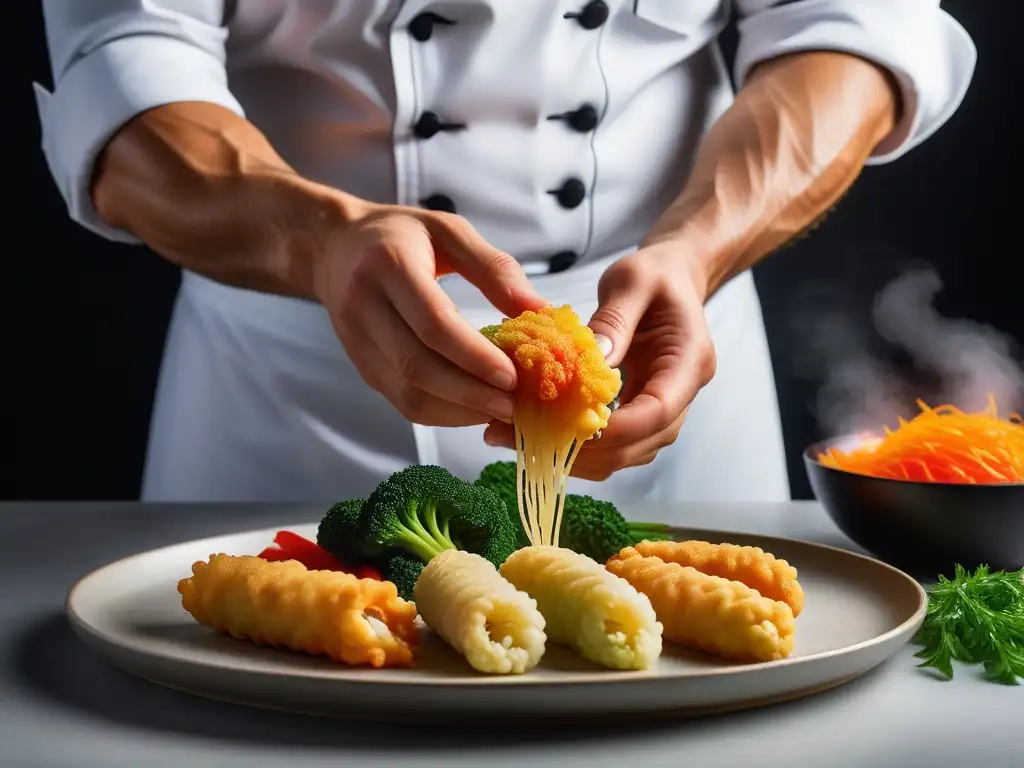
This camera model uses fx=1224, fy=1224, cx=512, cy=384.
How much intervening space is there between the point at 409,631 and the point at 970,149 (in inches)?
126

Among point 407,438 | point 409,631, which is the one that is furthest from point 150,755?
point 407,438

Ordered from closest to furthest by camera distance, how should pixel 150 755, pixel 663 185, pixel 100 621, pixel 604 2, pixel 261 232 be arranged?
1. pixel 150 755
2. pixel 100 621
3. pixel 261 232
4. pixel 604 2
5. pixel 663 185

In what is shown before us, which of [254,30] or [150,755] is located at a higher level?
[254,30]

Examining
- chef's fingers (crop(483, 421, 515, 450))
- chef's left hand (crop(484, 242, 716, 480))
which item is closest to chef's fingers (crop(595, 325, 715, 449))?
chef's left hand (crop(484, 242, 716, 480))

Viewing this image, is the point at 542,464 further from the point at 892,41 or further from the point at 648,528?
the point at 892,41

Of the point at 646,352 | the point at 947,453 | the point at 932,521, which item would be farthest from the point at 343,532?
the point at 947,453

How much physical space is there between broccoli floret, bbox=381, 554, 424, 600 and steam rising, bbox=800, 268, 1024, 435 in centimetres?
96

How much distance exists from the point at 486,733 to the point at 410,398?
0.62m

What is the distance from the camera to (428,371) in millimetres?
1617

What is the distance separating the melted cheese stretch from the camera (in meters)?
1.65

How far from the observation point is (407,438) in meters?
2.56

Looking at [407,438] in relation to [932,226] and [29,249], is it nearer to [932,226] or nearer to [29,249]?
[29,249]

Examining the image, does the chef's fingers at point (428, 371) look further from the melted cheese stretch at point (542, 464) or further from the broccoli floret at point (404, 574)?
the broccoli floret at point (404, 574)

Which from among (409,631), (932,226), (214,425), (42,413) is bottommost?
(42,413)
